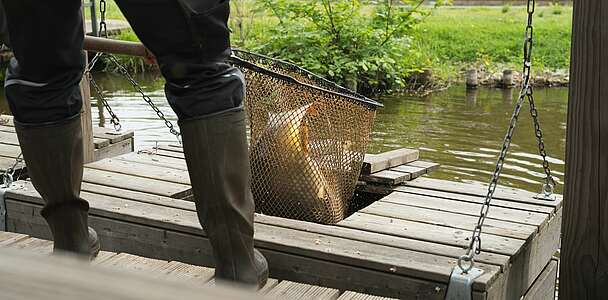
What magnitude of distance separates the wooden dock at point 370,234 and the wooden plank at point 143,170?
0.01 m

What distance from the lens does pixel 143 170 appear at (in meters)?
3.75

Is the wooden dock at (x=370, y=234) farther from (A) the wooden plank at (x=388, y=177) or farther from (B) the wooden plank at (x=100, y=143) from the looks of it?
(B) the wooden plank at (x=100, y=143)

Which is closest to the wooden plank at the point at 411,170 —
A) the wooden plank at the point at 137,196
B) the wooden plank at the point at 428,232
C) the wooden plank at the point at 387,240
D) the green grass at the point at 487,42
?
the wooden plank at the point at 428,232

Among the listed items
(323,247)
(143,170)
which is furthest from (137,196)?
(323,247)

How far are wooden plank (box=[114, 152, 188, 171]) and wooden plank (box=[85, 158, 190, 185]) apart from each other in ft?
0.16

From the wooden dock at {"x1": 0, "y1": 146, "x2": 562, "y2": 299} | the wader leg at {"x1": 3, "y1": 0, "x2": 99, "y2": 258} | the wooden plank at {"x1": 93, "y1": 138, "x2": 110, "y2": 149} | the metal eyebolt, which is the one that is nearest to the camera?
the wader leg at {"x1": 3, "y1": 0, "x2": 99, "y2": 258}

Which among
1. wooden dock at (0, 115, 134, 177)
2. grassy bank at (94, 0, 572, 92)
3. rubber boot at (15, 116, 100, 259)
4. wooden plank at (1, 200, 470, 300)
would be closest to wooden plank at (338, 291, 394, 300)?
wooden plank at (1, 200, 470, 300)

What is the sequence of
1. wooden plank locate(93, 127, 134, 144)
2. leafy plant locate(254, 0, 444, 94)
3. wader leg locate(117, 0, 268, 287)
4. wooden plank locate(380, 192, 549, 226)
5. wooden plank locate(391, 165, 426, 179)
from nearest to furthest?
wader leg locate(117, 0, 268, 287) → wooden plank locate(380, 192, 549, 226) → wooden plank locate(391, 165, 426, 179) → wooden plank locate(93, 127, 134, 144) → leafy plant locate(254, 0, 444, 94)

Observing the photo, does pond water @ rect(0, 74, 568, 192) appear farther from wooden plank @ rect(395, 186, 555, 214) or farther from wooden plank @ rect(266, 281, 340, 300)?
wooden plank @ rect(266, 281, 340, 300)

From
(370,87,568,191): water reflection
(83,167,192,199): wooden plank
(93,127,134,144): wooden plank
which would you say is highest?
(83,167,192,199): wooden plank

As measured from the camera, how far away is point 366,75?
36.1ft

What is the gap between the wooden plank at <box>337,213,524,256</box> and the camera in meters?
2.72

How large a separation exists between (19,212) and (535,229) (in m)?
1.81

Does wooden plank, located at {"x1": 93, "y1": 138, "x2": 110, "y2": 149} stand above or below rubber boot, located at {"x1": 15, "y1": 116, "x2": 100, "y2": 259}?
below
